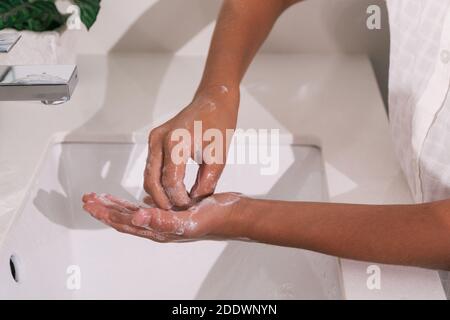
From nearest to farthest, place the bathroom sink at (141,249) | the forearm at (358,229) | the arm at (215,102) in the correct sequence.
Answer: the forearm at (358,229)
the arm at (215,102)
the bathroom sink at (141,249)

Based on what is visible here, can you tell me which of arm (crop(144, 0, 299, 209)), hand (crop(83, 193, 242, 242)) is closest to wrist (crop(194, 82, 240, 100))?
arm (crop(144, 0, 299, 209))

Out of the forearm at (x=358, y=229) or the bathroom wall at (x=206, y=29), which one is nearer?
the forearm at (x=358, y=229)

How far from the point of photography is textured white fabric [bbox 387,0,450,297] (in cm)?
64

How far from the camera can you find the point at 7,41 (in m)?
0.61

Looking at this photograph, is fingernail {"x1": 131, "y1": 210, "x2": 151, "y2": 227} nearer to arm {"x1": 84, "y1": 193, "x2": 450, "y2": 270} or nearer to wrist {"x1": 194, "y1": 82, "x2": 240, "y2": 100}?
arm {"x1": 84, "y1": 193, "x2": 450, "y2": 270}

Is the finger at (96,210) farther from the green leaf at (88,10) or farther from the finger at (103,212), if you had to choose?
the green leaf at (88,10)

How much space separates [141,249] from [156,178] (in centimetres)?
26

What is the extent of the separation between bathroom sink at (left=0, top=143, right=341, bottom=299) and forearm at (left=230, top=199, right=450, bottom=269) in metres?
0.20

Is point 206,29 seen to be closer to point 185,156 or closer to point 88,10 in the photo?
point 88,10

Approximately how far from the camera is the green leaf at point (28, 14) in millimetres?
841

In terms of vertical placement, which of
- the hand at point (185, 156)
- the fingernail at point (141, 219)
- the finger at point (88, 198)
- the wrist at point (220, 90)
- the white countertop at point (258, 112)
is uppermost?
the wrist at point (220, 90)

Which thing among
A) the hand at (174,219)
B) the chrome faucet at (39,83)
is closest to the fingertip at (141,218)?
the hand at (174,219)
